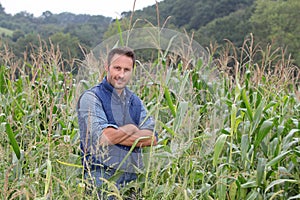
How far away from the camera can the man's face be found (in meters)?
2.84

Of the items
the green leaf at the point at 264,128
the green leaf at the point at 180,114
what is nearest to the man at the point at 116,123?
the green leaf at the point at 180,114

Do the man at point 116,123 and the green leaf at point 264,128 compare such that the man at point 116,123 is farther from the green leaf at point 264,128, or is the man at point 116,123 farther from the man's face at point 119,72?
the green leaf at point 264,128

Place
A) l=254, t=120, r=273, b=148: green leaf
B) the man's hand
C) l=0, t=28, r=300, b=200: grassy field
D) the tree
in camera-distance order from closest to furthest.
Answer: the man's hand < l=0, t=28, r=300, b=200: grassy field < l=254, t=120, r=273, b=148: green leaf < the tree

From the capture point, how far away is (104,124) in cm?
263

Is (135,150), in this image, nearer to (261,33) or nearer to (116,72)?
(116,72)

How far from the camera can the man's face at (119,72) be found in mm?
2838

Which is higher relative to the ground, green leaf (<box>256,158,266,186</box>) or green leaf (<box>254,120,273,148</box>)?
green leaf (<box>254,120,273,148</box>)

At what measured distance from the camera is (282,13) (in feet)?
113

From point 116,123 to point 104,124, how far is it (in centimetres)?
18

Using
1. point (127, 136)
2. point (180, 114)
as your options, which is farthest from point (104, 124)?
point (180, 114)

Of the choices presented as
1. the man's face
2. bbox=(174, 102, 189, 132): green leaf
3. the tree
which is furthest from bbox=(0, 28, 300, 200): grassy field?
the tree

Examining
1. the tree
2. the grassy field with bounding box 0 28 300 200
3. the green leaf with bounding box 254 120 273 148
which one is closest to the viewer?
the grassy field with bounding box 0 28 300 200

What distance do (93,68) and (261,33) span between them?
86.6 ft

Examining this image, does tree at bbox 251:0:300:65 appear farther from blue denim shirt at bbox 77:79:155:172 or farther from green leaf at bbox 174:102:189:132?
blue denim shirt at bbox 77:79:155:172
